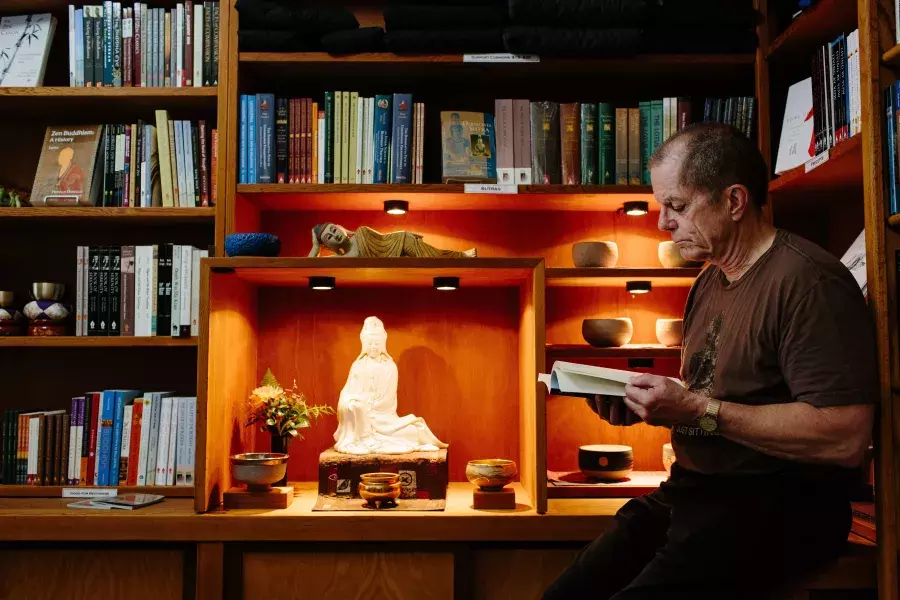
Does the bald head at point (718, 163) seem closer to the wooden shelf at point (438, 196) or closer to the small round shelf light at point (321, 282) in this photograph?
the wooden shelf at point (438, 196)

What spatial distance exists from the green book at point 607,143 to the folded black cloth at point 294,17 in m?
0.81

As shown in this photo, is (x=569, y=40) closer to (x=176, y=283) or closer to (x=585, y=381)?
(x=585, y=381)

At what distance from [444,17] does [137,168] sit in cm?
105

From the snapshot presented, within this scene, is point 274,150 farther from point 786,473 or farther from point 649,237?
point 786,473

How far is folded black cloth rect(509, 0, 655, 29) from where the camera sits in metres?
2.21

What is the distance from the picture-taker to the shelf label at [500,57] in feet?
7.36

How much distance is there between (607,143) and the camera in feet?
7.55

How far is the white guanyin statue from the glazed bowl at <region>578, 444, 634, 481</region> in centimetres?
44

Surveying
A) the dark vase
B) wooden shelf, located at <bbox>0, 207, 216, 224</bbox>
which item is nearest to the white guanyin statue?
the dark vase

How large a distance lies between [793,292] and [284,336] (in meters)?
1.66

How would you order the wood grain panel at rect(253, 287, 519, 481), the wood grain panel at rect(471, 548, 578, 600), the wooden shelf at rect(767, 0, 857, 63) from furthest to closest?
the wood grain panel at rect(253, 287, 519, 481) → the wood grain panel at rect(471, 548, 578, 600) → the wooden shelf at rect(767, 0, 857, 63)

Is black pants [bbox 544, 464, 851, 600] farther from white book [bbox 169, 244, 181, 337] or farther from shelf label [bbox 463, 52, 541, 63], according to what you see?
white book [bbox 169, 244, 181, 337]

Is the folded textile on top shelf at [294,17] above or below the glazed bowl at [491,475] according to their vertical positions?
above

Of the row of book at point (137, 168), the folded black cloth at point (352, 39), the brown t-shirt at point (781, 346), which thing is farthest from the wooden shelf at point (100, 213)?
the brown t-shirt at point (781, 346)
